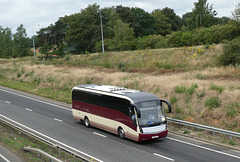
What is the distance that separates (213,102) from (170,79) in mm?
8183

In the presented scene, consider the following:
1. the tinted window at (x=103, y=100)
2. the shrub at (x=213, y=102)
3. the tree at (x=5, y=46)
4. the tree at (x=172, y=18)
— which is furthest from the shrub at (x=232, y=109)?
the tree at (x=5, y=46)

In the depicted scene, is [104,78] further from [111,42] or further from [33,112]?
[111,42]

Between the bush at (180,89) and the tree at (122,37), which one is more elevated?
the tree at (122,37)

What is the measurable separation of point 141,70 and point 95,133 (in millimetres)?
20405

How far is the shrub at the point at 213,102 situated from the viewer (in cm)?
1957

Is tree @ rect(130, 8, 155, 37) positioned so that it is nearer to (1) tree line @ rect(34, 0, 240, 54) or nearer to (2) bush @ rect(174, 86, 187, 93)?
(1) tree line @ rect(34, 0, 240, 54)

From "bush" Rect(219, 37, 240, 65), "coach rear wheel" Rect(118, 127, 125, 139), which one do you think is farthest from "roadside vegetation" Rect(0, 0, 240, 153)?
"coach rear wheel" Rect(118, 127, 125, 139)

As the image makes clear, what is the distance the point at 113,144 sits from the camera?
1588 cm

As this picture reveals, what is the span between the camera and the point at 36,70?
48000 mm

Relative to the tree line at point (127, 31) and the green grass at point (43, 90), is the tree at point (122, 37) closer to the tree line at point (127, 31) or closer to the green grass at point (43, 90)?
the tree line at point (127, 31)

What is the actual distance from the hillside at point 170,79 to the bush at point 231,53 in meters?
1.28

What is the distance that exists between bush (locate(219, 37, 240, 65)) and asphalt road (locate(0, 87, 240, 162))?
15929 millimetres

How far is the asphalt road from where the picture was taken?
13.6 metres

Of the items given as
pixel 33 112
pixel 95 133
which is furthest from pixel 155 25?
pixel 95 133
